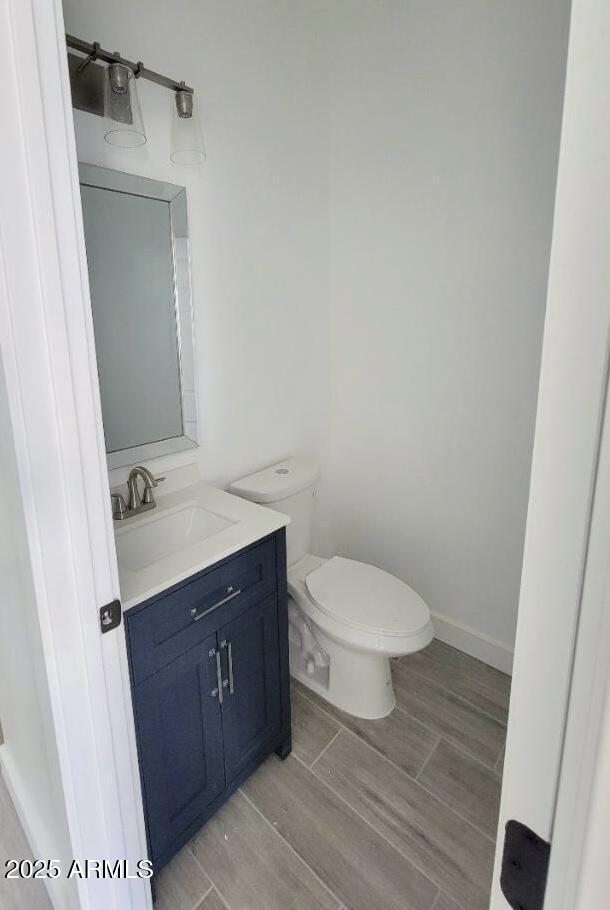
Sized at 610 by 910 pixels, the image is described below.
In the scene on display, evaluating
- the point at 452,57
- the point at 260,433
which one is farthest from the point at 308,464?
the point at 452,57

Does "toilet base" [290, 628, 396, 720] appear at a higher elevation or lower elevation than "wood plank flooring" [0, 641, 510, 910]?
higher

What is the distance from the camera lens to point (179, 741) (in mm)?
1251

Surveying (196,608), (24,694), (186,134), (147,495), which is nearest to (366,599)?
(196,608)

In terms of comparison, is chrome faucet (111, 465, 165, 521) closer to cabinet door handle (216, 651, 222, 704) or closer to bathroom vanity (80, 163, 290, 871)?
bathroom vanity (80, 163, 290, 871)

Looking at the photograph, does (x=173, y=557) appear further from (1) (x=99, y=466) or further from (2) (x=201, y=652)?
(1) (x=99, y=466)

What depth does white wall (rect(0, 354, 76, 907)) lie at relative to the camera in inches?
36.0

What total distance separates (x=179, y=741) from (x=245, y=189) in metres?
1.80

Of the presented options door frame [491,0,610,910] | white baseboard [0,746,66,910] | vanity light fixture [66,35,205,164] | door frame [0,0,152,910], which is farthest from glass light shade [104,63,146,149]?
white baseboard [0,746,66,910]

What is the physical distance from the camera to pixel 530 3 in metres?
1.52

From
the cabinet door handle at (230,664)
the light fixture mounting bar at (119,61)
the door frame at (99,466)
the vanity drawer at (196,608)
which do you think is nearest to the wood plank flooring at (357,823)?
the door frame at (99,466)

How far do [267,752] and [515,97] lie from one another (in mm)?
2304

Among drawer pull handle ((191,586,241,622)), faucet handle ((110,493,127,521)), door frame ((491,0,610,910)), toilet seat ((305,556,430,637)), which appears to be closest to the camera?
door frame ((491,0,610,910))

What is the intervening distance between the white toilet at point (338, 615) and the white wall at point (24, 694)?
2.77 ft

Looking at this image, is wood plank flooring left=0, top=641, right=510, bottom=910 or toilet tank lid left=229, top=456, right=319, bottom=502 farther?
toilet tank lid left=229, top=456, right=319, bottom=502
